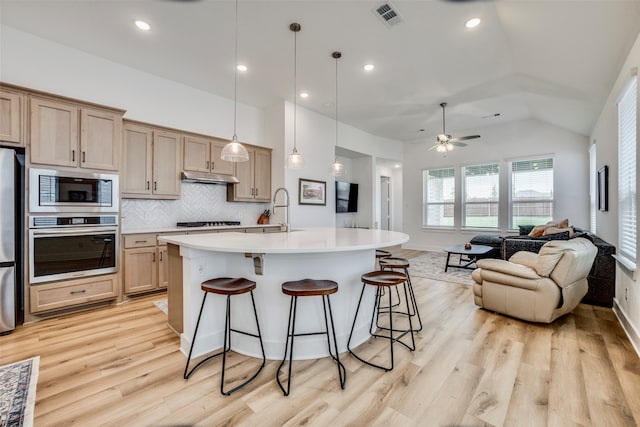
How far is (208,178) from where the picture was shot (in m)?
4.50

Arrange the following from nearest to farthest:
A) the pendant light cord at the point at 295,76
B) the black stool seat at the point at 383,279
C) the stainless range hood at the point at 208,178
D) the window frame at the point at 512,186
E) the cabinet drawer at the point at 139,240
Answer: the black stool seat at the point at 383,279
the pendant light cord at the point at 295,76
the cabinet drawer at the point at 139,240
the stainless range hood at the point at 208,178
the window frame at the point at 512,186

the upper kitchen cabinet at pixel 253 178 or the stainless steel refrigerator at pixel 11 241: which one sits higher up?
the upper kitchen cabinet at pixel 253 178

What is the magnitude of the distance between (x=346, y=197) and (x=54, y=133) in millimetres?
5877

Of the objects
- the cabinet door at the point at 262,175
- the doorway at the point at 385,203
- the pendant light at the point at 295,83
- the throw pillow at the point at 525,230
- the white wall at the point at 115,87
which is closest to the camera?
the pendant light at the point at 295,83

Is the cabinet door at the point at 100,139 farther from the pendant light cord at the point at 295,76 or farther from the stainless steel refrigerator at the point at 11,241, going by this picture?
the pendant light cord at the point at 295,76

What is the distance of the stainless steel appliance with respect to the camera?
114 inches

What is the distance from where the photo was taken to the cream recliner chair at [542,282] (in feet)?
9.07

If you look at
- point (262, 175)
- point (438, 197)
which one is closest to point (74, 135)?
point (262, 175)

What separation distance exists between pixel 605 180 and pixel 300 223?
15.0 feet

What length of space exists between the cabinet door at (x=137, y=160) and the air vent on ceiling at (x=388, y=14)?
3297 mm

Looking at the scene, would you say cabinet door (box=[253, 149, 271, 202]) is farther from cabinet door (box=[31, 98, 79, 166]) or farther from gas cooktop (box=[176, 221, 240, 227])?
cabinet door (box=[31, 98, 79, 166])

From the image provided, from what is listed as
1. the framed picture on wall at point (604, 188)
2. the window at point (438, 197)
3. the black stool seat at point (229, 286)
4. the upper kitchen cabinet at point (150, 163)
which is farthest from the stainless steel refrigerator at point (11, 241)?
the window at point (438, 197)

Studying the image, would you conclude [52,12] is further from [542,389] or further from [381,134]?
[381,134]

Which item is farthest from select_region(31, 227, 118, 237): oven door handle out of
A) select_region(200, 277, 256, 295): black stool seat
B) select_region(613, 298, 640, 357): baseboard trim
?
select_region(613, 298, 640, 357): baseboard trim
